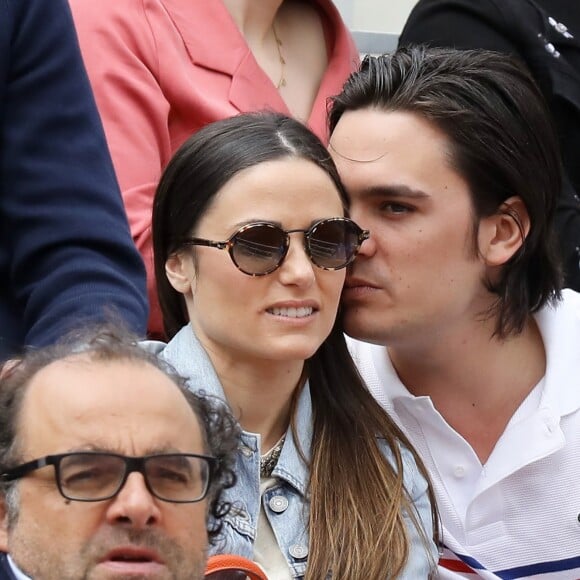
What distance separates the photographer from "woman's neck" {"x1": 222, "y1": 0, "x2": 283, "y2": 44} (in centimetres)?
343

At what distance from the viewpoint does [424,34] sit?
3492 millimetres

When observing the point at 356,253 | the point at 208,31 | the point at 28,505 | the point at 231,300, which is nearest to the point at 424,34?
the point at 208,31

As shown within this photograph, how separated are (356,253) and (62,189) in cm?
53

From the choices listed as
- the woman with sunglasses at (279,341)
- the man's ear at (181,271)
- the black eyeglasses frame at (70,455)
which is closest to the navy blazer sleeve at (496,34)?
the woman with sunglasses at (279,341)

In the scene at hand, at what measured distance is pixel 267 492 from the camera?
8.06ft

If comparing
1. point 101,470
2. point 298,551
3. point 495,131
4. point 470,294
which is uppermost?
point 101,470

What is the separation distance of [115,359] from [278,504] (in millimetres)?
626

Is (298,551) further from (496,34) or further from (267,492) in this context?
(496,34)

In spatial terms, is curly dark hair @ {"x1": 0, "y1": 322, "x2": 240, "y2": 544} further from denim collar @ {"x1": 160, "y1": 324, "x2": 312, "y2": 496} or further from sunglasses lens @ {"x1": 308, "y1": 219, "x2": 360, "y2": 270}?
sunglasses lens @ {"x1": 308, "y1": 219, "x2": 360, "y2": 270}

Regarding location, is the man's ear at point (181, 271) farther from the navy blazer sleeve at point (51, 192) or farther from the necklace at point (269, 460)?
the necklace at point (269, 460)

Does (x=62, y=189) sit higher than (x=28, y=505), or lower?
lower

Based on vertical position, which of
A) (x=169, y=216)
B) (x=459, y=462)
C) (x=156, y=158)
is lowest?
(x=459, y=462)

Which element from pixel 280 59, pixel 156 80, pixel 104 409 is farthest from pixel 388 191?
pixel 104 409

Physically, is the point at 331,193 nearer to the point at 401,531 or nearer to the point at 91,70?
the point at 401,531
